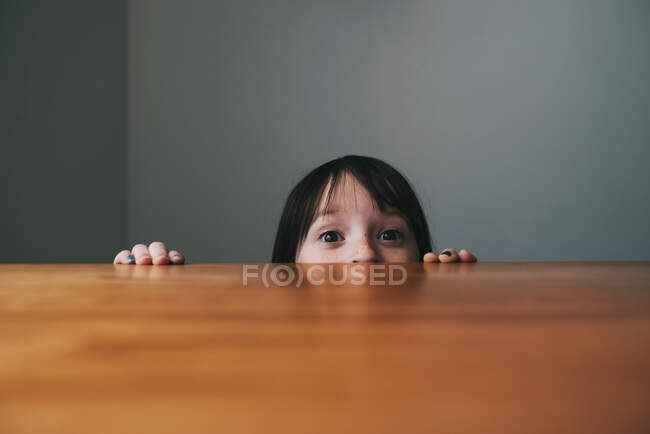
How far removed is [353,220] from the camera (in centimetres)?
66

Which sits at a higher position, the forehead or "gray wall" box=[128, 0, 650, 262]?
"gray wall" box=[128, 0, 650, 262]

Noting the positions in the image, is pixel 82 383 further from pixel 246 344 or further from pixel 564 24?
pixel 564 24

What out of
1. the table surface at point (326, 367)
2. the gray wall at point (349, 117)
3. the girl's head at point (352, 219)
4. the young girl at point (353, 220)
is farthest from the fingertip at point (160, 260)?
the gray wall at point (349, 117)

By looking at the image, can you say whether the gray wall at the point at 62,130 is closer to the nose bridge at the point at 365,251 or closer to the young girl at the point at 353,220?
the young girl at the point at 353,220

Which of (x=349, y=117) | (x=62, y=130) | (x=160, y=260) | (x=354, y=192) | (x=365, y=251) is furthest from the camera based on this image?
(x=349, y=117)

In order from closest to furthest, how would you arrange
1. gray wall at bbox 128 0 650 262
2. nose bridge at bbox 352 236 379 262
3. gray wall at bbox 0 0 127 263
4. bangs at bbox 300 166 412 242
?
nose bridge at bbox 352 236 379 262 < bangs at bbox 300 166 412 242 < gray wall at bbox 0 0 127 263 < gray wall at bbox 128 0 650 262

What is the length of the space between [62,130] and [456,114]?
1.08 metres

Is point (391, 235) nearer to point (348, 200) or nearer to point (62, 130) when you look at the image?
point (348, 200)

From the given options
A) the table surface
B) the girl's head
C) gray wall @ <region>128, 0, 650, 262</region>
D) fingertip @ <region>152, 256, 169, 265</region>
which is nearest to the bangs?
the girl's head

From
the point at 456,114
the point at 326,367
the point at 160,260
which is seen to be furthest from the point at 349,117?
the point at 326,367

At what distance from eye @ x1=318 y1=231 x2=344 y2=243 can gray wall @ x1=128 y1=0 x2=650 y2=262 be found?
1.97ft

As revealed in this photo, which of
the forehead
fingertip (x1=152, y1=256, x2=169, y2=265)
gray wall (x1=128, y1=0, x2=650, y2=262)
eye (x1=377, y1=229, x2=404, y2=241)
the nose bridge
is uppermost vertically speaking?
gray wall (x1=128, y1=0, x2=650, y2=262)

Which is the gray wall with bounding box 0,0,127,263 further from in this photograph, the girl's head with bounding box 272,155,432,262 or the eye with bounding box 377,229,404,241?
the eye with bounding box 377,229,404,241

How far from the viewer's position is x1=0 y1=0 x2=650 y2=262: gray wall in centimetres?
119
